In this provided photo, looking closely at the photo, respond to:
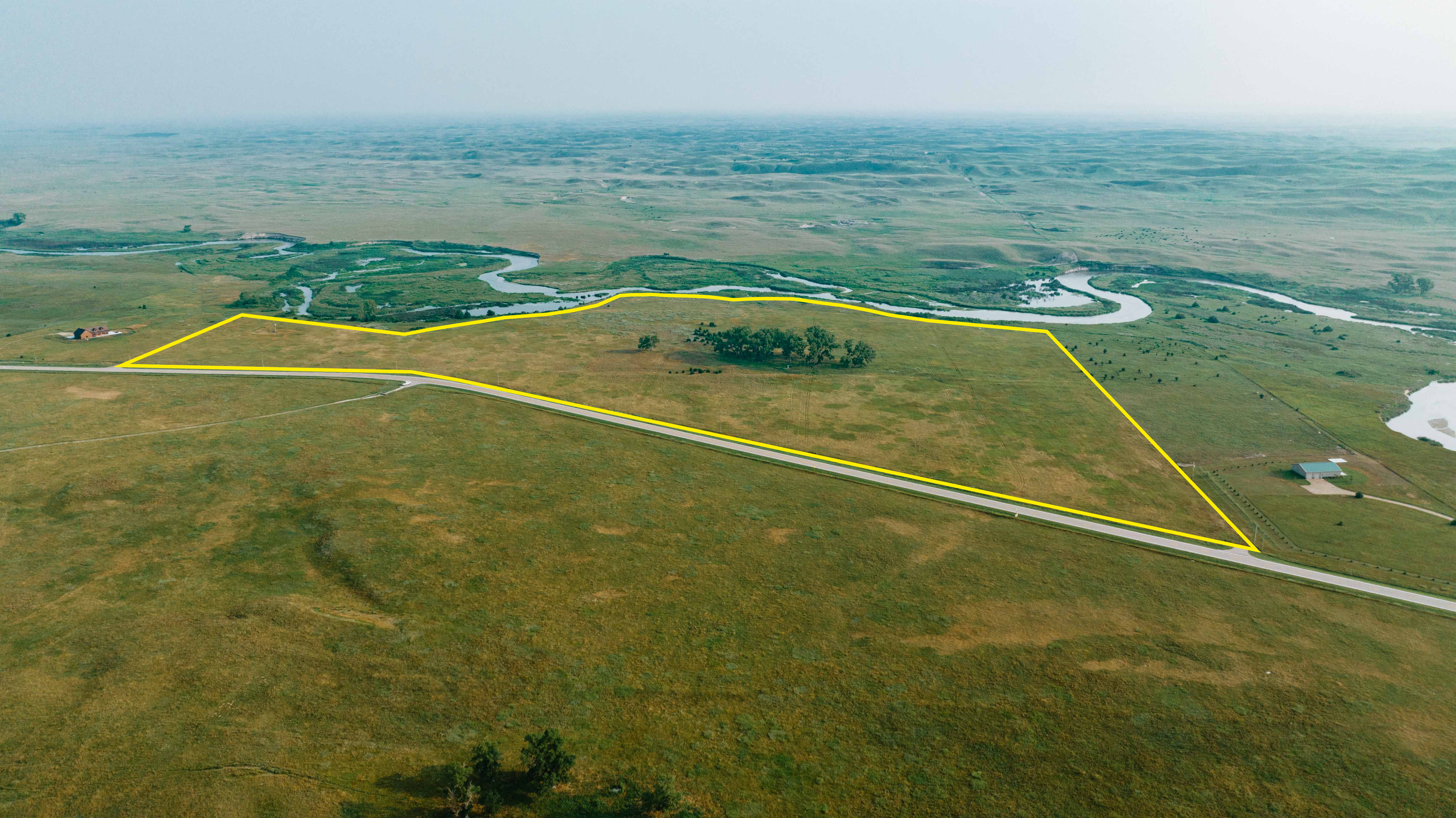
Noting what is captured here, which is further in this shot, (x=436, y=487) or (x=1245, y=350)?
(x=1245, y=350)

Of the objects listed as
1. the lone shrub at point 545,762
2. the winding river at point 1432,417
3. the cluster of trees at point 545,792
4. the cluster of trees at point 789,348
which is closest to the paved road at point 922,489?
the cluster of trees at point 789,348

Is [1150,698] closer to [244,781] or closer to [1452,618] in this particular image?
[1452,618]

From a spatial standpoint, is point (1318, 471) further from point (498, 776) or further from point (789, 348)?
point (498, 776)

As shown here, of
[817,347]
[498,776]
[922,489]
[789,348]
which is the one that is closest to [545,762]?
[498,776]

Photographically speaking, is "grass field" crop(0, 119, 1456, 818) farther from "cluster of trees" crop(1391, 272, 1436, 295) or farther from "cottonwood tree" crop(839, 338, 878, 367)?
"cluster of trees" crop(1391, 272, 1436, 295)

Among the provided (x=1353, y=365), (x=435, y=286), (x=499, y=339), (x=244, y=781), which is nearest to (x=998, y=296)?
(x=1353, y=365)

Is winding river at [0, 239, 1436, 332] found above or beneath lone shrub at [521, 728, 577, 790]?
above

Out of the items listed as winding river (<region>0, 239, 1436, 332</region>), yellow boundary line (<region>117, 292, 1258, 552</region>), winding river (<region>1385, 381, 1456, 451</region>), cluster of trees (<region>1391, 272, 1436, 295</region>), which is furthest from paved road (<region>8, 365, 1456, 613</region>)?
cluster of trees (<region>1391, 272, 1436, 295</region>)
